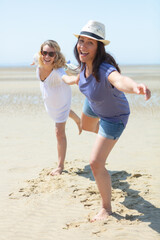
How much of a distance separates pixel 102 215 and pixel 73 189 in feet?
3.31

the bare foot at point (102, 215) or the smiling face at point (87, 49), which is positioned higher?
the smiling face at point (87, 49)

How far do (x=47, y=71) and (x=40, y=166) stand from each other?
1.73 m

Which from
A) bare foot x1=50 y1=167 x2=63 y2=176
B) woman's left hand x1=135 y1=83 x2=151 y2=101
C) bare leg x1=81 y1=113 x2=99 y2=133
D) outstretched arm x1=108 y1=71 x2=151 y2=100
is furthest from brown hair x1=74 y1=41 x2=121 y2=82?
bare foot x1=50 y1=167 x2=63 y2=176

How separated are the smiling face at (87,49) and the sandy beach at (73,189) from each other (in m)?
1.76

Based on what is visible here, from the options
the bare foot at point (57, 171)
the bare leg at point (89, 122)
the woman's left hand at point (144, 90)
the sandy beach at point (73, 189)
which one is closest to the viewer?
the woman's left hand at point (144, 90)

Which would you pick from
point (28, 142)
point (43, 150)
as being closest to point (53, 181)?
point (43, 150)

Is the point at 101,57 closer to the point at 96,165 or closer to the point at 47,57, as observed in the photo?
the point at 96,165

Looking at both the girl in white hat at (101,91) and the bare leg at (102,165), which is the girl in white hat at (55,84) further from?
the bare leg at (102,165)

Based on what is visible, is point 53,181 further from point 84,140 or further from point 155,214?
point 84,140

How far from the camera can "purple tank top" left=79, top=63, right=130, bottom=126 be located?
10.4 ft

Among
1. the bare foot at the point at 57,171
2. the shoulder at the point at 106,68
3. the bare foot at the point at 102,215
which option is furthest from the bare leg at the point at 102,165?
the bare foot at the point at 57,171

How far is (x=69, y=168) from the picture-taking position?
17.6ft

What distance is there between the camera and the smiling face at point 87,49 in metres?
3.28

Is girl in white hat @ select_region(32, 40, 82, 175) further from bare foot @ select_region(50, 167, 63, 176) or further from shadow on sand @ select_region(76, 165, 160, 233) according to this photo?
shadow on sand @ select_region(76, 165, 160, 233)
